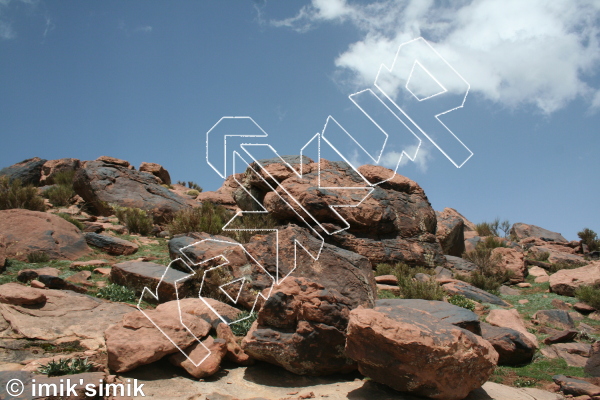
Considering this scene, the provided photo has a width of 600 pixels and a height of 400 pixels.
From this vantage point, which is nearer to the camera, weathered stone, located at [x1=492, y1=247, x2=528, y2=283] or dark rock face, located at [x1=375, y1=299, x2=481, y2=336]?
dark rock face, located at [x1=375, y1=299, x2=481, y2=336]

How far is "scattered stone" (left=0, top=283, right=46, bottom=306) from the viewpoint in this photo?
21.1ft

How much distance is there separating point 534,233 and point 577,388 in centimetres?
2110

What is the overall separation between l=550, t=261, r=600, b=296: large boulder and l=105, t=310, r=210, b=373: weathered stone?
10062 mm

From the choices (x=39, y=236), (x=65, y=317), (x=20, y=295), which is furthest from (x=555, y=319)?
(x=39, y=236)

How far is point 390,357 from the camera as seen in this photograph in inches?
210

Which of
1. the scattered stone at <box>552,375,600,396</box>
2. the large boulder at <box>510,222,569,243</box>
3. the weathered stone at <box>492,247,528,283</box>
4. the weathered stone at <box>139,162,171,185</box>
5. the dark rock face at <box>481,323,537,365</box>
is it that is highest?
the large boulder at <box>510,222,569,243</box>

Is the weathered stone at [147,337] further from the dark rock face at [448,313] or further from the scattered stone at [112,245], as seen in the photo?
the scattered stone at [112,245]

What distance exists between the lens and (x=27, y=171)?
25281 mm

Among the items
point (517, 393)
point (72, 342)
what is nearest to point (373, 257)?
point (517, 393)

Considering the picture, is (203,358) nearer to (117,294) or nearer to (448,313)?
(117,294)

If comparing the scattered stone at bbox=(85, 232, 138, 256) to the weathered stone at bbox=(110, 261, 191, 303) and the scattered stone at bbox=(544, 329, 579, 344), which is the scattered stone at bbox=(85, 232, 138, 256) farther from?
the scattered stone at bbox=(544, 329, 579, 344)

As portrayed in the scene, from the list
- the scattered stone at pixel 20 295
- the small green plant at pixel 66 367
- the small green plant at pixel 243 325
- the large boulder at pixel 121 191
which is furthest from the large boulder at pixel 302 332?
the large boulder at pixel 121 191

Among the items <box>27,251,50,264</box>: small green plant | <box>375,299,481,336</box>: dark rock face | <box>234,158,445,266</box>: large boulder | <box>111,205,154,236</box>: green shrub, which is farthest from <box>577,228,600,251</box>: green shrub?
<box>27,251,50,264</box>: small green plant

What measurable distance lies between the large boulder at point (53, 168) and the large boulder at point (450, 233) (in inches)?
812
